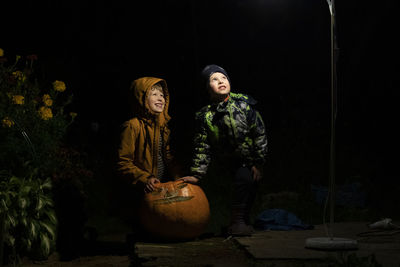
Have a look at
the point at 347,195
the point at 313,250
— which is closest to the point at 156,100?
the point at 313,250

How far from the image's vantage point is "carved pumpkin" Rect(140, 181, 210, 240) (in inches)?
191

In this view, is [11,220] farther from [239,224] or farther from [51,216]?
[239,224]

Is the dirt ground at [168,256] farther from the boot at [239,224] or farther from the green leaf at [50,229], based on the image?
the green leaf at [50,229]

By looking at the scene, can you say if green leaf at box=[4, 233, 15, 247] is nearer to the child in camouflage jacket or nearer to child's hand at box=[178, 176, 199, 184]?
child's hand at box=[178, 176, 199, 184]

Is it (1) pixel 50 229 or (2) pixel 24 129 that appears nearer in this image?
(1) pixel 50 229

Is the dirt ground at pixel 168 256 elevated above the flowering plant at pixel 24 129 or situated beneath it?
situated beneath

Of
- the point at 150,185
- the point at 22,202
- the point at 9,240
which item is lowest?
the point at 9,240

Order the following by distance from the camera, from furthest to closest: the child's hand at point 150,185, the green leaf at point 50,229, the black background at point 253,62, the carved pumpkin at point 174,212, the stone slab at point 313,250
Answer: the black background at point 253,62 < the green leaf at point 50,229 < the child's hand at point 150,185 < the carved pumpkin at point 174,212 < the stone slab at point 313,250

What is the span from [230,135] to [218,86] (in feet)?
1.76

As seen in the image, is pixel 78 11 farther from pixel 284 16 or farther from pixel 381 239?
pixel 381 239

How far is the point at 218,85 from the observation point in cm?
536

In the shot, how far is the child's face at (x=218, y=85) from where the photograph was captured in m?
5.35

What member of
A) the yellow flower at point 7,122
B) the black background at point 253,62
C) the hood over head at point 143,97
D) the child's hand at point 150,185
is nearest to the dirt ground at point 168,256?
the child's hand at point 150,185

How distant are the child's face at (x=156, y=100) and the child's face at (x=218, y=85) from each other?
0.55 meters
